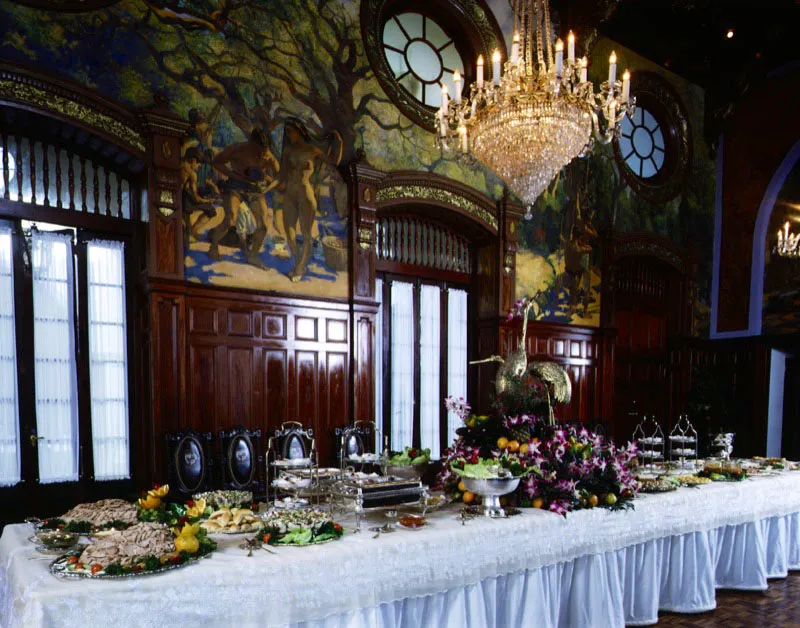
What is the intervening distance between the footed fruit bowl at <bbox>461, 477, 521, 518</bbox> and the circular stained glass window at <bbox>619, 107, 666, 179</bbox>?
976cm

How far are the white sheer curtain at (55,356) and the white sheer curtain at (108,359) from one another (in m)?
0.20

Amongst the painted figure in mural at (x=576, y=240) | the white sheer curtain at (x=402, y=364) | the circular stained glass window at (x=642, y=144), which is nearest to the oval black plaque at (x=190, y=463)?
the white sheer curtain at (x=402, y=364)

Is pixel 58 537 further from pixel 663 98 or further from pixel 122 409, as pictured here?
pixel 663 98

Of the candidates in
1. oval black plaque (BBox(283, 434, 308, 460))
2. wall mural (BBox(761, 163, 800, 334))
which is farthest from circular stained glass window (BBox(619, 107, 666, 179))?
oval black plaque (BBox(283, 434, 308, 460))

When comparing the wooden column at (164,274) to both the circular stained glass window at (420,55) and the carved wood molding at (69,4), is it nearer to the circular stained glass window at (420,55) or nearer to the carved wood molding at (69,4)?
the carved wood molding at (69,4)

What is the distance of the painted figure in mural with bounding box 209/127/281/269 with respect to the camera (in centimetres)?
715

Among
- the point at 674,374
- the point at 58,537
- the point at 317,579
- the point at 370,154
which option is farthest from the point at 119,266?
the point at 674,374

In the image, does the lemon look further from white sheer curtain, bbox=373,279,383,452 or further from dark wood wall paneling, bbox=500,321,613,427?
dark wood wall paneling, bbox=500,321,613,427

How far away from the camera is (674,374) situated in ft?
42.6

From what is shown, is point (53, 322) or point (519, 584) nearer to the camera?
point (519, 584)

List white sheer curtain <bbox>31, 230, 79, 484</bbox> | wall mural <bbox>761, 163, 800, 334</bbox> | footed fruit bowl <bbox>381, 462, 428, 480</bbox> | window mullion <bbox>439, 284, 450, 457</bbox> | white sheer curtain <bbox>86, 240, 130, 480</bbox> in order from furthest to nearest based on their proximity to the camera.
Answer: wall mural <bbox>761, 163, 800, 334</bbox>
window mullion <bbox>439, 284, 450, 457</bbox>
white sheer curtain <bbox>86, 240, 130, 480</bbox>
white sheer curtain <bbox>31, 230, 79, 484</bbox>
footed fruit bowl <bbox>381, 462, 428, 480</bbox>

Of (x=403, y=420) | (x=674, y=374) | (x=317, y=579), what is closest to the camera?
(x=317, y=579)

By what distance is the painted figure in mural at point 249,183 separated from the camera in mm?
7148

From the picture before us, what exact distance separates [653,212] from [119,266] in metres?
10.2
